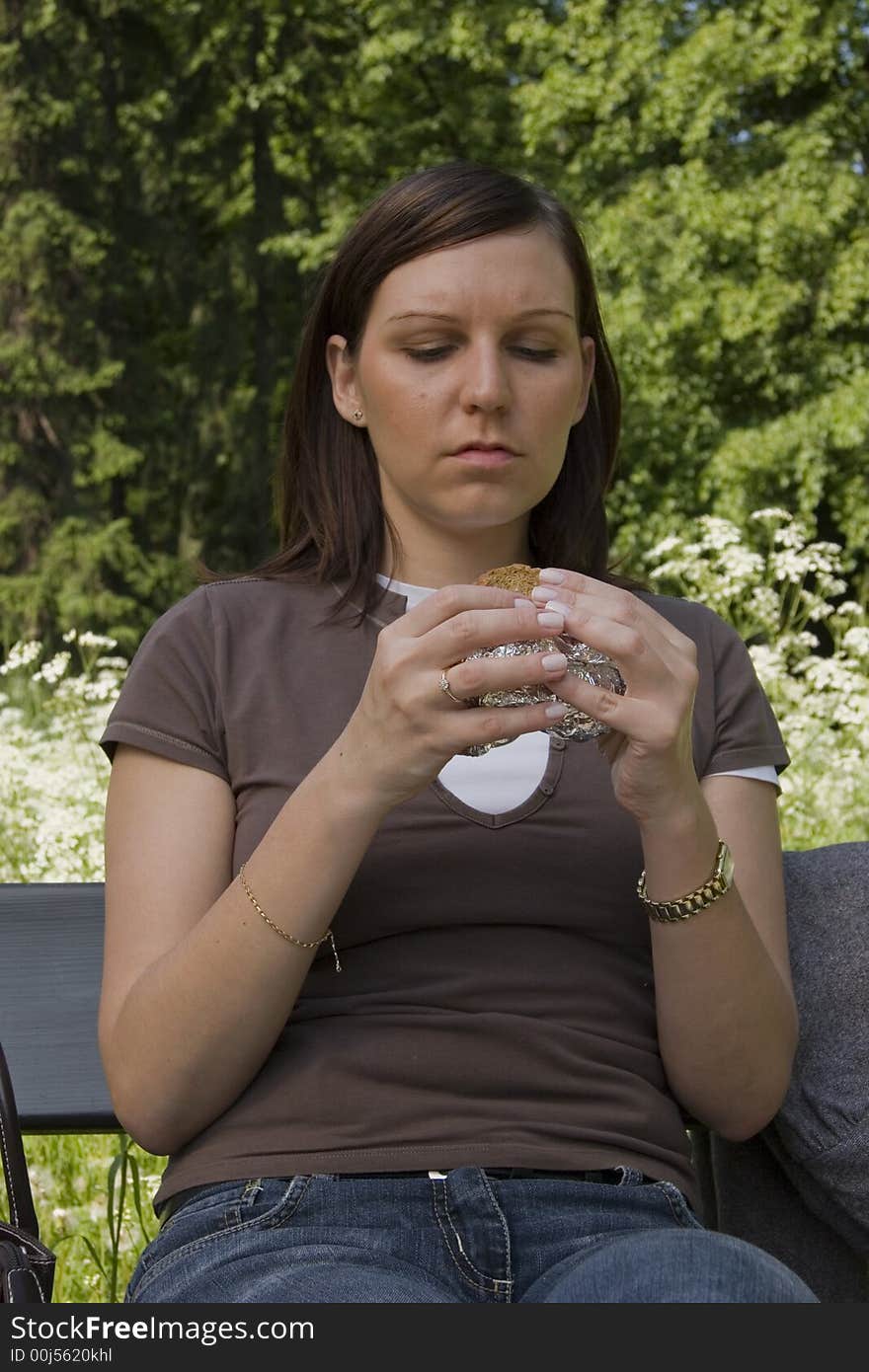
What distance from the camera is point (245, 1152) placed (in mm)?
1640

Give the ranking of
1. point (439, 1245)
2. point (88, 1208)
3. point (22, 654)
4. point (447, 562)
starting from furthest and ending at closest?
point (22, 654) < point (88, 1208) < point (447, 562) < point (439, 1245)

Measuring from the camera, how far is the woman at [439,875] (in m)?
1.51

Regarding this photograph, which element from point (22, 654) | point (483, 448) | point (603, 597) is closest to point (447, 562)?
point (483, 448)

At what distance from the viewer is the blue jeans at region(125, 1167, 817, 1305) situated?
55.2 inches

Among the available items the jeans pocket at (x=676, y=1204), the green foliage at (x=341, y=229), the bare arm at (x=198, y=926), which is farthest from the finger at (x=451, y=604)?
the green foliage at (x=341, y=229)

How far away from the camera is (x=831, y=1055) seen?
6.31 feet

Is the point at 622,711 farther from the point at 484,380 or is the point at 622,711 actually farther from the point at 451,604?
the point at 484,380

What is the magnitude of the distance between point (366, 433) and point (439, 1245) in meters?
1.07

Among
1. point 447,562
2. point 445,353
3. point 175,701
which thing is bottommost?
point 175,701

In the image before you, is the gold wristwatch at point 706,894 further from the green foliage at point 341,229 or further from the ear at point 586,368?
the green foliage at point 341,229

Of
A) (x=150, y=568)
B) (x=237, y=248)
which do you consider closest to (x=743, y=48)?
(x=237, y=248)

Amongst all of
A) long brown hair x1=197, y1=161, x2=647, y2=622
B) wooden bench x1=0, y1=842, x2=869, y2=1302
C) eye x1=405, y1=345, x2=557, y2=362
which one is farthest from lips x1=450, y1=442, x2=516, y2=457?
wooden bench x1=0, y1=842, x2=869, y2=1302

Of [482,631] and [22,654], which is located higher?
[482,631]

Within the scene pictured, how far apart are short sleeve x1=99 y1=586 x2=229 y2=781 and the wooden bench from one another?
1.58ft
